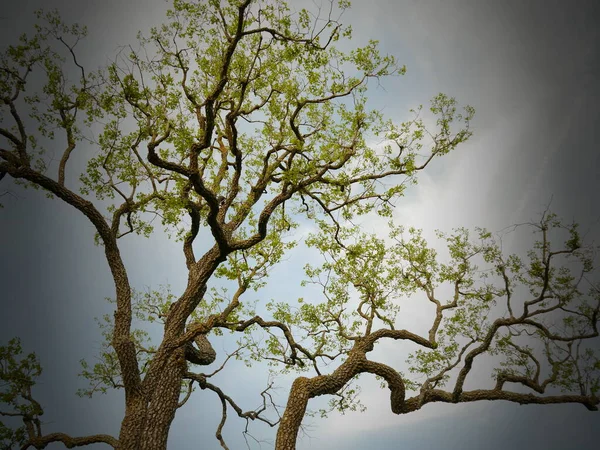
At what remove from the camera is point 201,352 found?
36.0 ft

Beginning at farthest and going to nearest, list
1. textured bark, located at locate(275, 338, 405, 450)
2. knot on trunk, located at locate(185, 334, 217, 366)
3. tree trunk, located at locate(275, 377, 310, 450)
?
knot on trunk, located at locate(185, 334, 217, 366)
textured bark, located at locate(275, 338, 405, 450)
tree trunk, located at locate(275, 377, 310, 450)

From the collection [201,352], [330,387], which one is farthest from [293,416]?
[201,352]

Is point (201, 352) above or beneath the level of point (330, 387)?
above

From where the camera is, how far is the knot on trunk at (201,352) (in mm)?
10680

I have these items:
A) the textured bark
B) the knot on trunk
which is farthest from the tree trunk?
the knot on trunk

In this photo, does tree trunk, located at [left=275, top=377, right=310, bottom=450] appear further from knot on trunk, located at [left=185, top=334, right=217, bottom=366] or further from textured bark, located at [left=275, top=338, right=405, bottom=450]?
knot on trunk, located at [left=185, top=334, right=217, bottom=366]

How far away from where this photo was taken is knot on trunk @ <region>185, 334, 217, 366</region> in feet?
35.0

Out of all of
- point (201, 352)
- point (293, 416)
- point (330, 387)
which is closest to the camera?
point (293, 416)

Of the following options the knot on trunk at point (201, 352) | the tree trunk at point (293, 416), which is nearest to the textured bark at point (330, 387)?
the tree trunk at point (293, 416)

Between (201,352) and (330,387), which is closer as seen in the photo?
(330,387)

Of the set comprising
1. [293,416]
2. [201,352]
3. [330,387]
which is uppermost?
[201,352]

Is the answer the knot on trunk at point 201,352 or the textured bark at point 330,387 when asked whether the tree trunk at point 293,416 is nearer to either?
the textured bark at point 330,387

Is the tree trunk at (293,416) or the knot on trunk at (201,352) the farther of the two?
the knot on trunk at (201,352)

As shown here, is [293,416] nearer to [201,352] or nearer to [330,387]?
[330,387]
